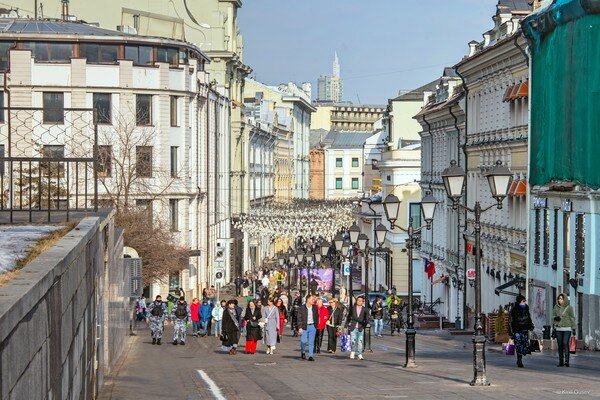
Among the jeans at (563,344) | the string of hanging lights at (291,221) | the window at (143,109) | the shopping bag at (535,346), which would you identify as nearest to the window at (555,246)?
the shopping bag at (535,346)

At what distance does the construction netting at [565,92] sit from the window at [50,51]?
918 inches

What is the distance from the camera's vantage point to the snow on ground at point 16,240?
351 inches

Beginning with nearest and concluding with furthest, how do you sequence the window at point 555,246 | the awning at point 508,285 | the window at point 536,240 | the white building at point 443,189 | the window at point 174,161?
1. the window at point 555,246
2. the window at point 536,240
3. the awning at point 508,285
4. the white building at point 443,189
5. the window at point 174,161

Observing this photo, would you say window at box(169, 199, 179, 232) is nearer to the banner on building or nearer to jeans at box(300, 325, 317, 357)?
the banner on building

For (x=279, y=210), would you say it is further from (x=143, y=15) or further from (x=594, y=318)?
(x=594, y=318)

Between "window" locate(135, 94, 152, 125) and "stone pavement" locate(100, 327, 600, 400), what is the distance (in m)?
30.6

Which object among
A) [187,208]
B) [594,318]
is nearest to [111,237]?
[594,318]

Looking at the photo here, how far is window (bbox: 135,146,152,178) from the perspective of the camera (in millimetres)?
63000

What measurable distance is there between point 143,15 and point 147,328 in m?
30.9

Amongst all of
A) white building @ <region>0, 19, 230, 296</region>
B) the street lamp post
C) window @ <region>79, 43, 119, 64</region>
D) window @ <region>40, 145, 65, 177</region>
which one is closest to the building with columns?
white building @ <region>0, 19, 230, 296</region>

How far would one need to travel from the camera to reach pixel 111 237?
21.2 m

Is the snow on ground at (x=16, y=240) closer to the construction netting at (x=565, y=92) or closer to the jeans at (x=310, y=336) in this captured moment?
the jeans at (x=310, y=336)

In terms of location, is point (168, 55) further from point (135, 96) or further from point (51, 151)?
point (51, 151)

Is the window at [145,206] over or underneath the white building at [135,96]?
underneath
